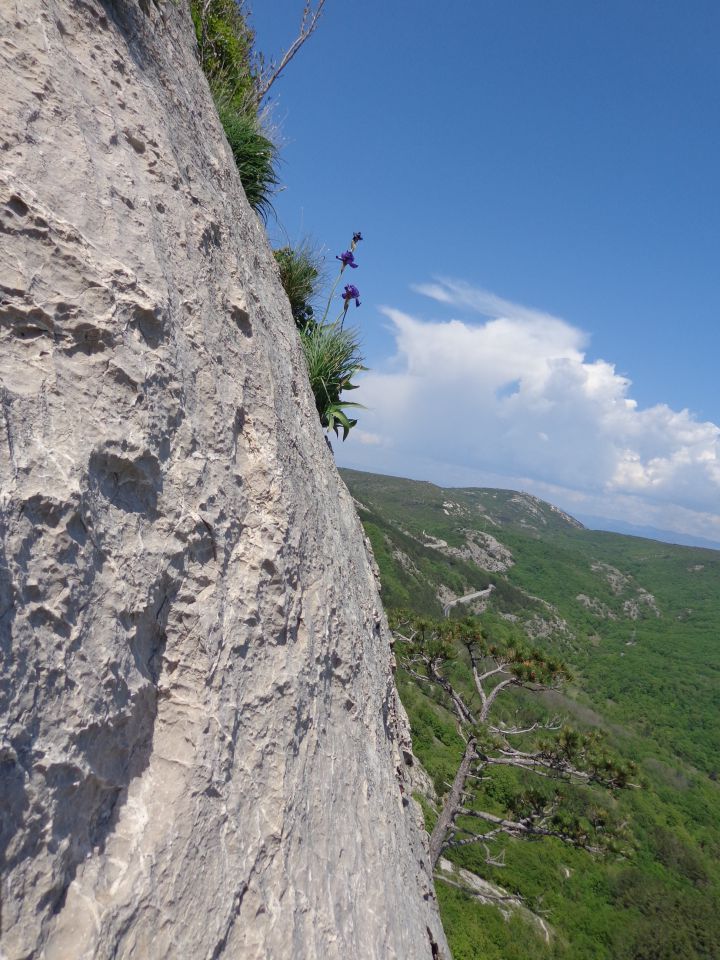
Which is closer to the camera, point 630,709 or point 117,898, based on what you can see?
point 117,898

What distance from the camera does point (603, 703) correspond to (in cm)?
9981

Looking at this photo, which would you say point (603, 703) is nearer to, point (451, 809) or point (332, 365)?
point (451, 809)

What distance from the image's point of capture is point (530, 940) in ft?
116

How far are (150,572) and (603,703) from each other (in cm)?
11435

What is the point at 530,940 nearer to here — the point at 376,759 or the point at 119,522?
the point at 376,759

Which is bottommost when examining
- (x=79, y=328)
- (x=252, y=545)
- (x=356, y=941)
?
(x=356, y=941)

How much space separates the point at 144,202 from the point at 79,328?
1.21 m

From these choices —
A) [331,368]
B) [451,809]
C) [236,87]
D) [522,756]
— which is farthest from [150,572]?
[522,756]

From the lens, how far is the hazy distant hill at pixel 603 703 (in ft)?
137

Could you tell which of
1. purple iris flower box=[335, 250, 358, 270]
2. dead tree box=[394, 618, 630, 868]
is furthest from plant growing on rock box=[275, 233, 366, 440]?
dead tree box=[394, 618, 630, 868]

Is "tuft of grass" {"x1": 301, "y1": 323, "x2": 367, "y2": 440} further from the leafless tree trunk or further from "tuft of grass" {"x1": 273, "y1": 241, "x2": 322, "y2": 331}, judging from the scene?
the leafless tree trunk

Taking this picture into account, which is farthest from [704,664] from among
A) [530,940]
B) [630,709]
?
[530,940]

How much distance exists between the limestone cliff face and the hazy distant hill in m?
14.3

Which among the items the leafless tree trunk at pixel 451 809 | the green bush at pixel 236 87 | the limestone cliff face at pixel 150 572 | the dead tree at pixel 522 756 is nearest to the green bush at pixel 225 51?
the green bush at pixel 236 87
